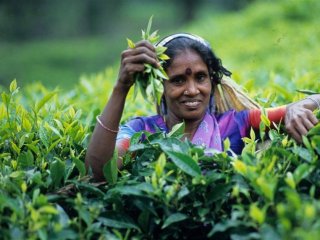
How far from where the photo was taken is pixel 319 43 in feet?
24.5

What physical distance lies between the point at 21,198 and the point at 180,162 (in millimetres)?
623

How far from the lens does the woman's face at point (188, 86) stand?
3152 mm

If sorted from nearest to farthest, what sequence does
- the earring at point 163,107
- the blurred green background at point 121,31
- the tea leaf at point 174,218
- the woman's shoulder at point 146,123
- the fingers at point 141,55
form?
the tea leaf at point 174,218
the fingers at point 141,55
the woman's shoulder at point 146,123
the earring at point 163,107
the blurred green background at point 121,31

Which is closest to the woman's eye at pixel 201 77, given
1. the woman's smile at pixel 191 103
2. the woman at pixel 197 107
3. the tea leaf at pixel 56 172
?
the woman at pixel 197 107

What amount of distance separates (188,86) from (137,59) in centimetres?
63

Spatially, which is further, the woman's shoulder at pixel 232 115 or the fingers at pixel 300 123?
the woman's shoulder at pixel 232 115

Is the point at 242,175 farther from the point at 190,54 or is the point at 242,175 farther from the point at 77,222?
the point at 190,54

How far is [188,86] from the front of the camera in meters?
3.15

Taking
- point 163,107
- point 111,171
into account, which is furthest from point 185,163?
point 163,107

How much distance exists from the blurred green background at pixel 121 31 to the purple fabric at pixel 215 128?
2283 millimetres

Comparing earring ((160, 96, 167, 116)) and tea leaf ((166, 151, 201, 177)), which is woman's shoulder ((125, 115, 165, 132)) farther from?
tea leaf ((166, 151, 201, 177))

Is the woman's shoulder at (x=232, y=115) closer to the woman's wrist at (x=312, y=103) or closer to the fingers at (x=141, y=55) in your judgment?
the woman's wrist at (x=312, y=103)

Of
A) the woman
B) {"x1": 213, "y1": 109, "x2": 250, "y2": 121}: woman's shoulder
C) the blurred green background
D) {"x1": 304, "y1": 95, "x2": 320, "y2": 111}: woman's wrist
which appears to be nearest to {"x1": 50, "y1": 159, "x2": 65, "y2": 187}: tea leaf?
the woman

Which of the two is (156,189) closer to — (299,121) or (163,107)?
(299,121)
